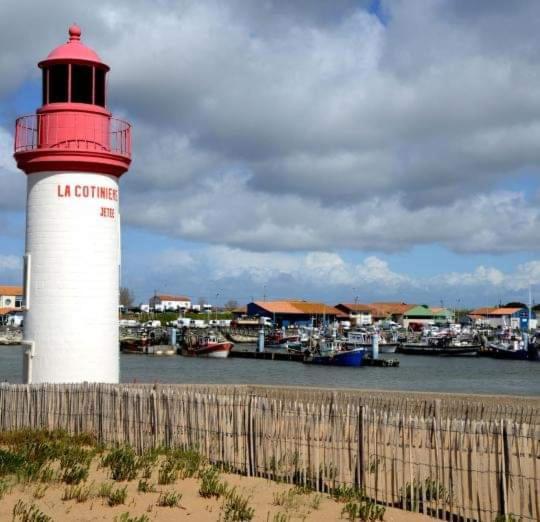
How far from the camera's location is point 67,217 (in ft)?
53.2

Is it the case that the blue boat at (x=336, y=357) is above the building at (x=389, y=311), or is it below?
below

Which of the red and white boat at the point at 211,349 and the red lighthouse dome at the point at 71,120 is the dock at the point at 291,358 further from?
the red lighthouse dome at the point at 71,120

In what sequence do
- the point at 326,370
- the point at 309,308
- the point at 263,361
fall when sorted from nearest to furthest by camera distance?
the point at 326,370 → the point at 263,361 → the point at 309,308

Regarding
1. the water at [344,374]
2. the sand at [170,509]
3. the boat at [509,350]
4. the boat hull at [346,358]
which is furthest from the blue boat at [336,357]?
the sand at [170,509]

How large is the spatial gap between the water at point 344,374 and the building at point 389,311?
271 feet

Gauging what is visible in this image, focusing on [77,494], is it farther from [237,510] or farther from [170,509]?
[237,510]

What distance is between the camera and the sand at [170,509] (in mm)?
10156

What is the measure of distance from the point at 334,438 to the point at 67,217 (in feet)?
23.8

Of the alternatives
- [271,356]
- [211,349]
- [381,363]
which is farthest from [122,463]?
[211,349]

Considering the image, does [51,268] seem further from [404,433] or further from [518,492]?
[518,492]

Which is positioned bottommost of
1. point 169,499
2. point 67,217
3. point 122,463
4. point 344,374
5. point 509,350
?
point 344,374

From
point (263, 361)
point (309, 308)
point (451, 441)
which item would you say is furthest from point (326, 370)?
point (309, 308)

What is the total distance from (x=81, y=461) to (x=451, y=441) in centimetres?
529

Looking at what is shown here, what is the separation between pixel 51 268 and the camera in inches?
637
